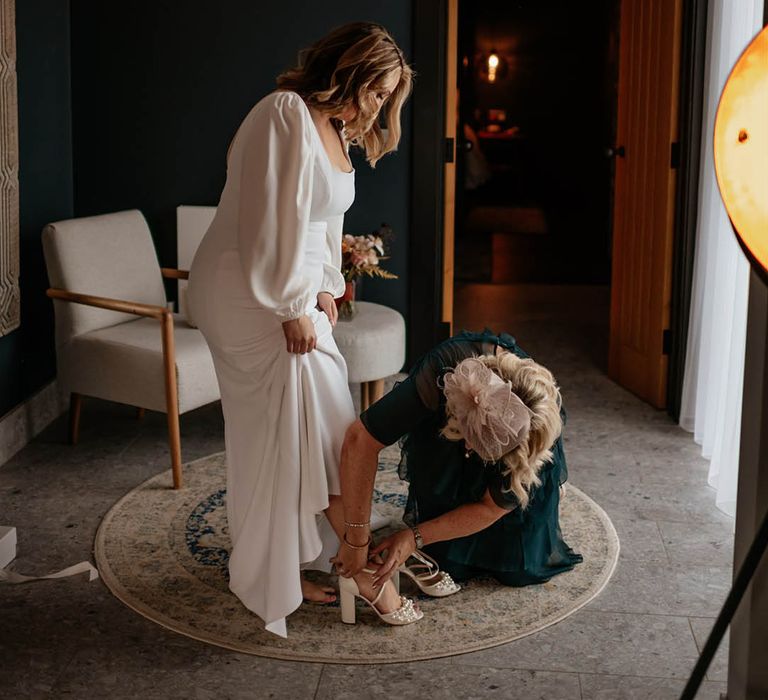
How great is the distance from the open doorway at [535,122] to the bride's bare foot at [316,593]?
685 centimetres

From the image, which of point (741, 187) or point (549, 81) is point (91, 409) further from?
point (549, 81)

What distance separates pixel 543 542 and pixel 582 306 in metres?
4.23

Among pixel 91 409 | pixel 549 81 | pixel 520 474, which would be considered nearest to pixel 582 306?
pixel 91 409

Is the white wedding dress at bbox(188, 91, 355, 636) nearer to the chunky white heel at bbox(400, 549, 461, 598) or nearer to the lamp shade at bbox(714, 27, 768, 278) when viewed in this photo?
the chunky white heel at bbox(400, 549, 461, 598)

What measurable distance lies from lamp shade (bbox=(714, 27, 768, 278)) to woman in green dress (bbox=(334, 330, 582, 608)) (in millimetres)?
1176

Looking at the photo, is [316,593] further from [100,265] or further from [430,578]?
[100,265]

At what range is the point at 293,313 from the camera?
2.79 meters

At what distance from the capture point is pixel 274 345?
2.88 m

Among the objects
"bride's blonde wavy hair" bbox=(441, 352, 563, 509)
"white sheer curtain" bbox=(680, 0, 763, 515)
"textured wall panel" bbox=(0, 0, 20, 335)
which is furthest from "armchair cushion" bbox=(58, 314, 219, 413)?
"white sheer curtain" bbox=(680, 0, 763, 515)

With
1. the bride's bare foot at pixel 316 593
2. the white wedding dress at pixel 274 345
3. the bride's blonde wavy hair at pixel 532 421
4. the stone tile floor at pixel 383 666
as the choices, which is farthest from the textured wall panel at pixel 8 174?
the bride's blonde wavy hair at pixel 532 421

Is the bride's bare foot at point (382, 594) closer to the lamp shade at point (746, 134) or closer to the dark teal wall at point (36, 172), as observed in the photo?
the lamp shade at point (746, 134)

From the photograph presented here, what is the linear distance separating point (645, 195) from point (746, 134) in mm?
3536

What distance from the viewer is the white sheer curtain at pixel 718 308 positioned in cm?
389

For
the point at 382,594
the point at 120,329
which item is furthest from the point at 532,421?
the point at 120,329
